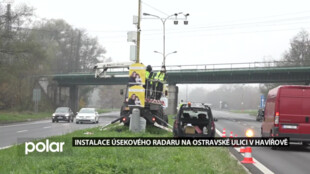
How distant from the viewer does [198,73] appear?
67.0m

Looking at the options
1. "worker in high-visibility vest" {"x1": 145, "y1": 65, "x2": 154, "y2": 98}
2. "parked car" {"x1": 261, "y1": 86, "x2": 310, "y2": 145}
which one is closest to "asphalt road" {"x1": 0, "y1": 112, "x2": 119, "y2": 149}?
"worker in high-visibility vest" {"x1": 145, "y1": 65, "x2": 154, "y2": 98}

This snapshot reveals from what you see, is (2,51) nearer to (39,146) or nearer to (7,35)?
(7,35)

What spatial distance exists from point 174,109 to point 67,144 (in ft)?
184

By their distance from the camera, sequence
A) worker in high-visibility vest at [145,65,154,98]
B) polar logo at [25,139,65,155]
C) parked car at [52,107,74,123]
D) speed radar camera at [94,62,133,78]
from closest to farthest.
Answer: polar logo at [25,139,65,155] → worker in high-visibility vest at [145,65,154,98] → speed radar camera at [94,62,133,78] → parked car at [52,107,74,123]

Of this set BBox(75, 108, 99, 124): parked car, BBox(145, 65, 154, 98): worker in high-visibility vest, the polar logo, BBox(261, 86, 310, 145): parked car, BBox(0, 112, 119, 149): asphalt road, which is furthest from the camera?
BBox(75, 108, 99, 124): parked car

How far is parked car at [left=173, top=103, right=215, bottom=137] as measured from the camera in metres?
17.5

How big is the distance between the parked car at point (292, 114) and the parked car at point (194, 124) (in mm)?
2509

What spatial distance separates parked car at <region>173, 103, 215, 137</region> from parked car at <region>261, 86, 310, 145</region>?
2509mm

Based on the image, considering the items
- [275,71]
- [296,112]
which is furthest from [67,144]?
[275,71]

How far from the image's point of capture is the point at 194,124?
18359mm

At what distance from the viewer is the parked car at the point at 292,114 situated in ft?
57.3

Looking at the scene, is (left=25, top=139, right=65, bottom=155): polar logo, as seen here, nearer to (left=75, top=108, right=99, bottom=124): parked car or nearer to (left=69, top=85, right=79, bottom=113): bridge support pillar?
(left=75, top=108, right=99, bottom=124): parked car

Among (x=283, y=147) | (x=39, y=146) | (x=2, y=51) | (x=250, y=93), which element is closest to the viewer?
(x=39, y=146)

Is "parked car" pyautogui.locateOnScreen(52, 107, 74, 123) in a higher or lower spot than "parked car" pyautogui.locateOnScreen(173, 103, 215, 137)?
lower
